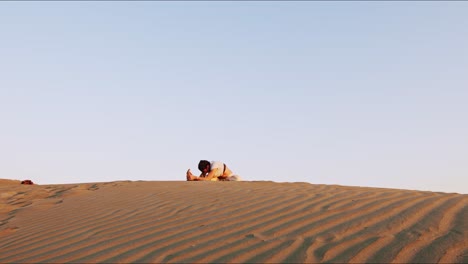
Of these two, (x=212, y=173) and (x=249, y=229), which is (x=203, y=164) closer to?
(x=212, y=173)

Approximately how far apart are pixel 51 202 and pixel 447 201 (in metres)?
5.72

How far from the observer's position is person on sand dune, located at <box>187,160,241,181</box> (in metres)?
9.97

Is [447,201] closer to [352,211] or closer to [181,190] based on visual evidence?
[352,211]

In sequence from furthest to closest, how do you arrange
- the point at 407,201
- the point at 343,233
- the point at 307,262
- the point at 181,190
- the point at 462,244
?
the point at 181,190
the point at 407,201
the point at 343,233
the point at 462,244
the point at 307,262

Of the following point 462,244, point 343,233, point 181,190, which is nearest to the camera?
point 462,244

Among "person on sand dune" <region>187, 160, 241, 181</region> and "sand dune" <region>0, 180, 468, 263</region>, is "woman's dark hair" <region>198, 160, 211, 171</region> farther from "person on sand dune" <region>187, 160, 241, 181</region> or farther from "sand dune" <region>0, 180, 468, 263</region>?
"sand dune" <region>0, 180, 468, 263</region>

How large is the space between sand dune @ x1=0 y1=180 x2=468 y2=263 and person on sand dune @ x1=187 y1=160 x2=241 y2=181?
306 cm

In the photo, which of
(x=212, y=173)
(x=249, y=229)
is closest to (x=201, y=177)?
(x=212, y=173)

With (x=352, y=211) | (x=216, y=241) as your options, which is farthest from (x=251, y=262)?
(x=352, y=211)

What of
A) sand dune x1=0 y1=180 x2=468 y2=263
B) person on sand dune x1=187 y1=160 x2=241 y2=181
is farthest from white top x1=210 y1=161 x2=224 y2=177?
sand dune x1=0 y1=180 x2=468 y2=263

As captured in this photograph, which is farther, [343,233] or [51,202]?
[51,202]

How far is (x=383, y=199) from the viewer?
18.0 ft

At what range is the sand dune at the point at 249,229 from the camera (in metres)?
3.53

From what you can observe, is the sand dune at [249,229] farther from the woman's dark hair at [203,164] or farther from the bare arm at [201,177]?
the woman's dark hair at [203,164]
